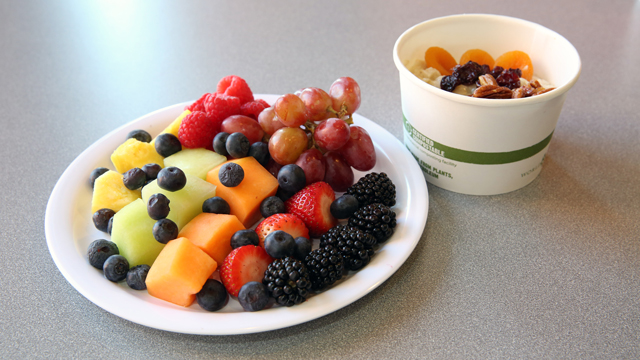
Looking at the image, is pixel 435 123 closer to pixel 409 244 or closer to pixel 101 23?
pixel 409 244

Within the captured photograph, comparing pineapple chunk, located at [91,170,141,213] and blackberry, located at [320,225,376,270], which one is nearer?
blackberry, located at [320,225,376,270]

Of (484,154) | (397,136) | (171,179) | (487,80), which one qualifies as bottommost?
(397,136)

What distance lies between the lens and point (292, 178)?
1.16 m

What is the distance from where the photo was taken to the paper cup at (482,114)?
3.79ft

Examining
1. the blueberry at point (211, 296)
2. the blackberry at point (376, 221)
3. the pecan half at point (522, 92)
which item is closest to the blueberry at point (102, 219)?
the blueberry at point (211, 296)

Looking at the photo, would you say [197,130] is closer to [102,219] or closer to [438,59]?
[102,219]

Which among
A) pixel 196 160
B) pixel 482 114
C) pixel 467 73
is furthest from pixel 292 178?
pixel 467 73

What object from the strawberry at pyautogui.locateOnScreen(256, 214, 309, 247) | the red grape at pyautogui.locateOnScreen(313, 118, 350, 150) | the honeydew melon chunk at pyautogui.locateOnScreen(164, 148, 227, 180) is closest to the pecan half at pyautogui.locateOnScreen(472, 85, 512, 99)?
the red grape at pyautogui.locateOnScreen(313, 118, 350, 150)

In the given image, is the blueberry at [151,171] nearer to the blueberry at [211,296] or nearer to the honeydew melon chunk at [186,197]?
the honeydew melon chunk at [186,197]

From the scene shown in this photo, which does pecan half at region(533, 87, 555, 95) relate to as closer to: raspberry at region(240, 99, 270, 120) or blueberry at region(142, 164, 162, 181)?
raspberry at region(240, 99, 270, 120)

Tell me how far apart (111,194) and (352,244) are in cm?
62

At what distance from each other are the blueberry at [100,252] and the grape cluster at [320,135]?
17.0 inches

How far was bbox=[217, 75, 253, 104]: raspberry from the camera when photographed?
4.48ft

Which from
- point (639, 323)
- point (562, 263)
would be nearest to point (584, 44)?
point (562, 263)
